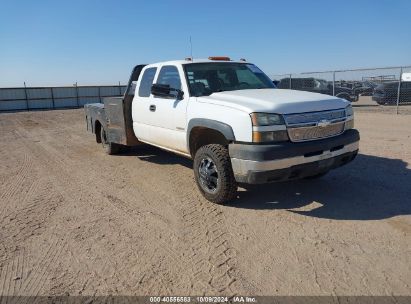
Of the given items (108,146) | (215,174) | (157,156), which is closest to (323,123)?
(215,174)

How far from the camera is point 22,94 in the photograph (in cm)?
2873

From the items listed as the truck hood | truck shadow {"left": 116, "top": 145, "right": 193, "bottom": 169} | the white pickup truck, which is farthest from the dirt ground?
the truck hood

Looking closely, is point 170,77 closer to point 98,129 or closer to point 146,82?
point 146,82

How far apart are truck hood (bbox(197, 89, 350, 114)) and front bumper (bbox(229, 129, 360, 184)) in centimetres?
41

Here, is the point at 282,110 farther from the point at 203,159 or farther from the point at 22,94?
the point at 22,94

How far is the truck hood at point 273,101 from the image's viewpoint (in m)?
4.21

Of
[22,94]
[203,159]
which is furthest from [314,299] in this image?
[22,94]

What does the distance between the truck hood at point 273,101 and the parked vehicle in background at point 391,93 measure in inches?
584

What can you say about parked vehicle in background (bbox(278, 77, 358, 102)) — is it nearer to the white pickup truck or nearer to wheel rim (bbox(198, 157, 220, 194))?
the white pickup truck

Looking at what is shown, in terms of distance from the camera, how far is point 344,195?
5.01m

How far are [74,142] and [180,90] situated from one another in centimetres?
673

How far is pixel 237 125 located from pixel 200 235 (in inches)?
52.3

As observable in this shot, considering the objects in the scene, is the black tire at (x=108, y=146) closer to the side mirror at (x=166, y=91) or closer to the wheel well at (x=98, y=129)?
the wheel well at (x=98, y=129)

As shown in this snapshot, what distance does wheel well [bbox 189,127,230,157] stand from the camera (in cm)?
491
